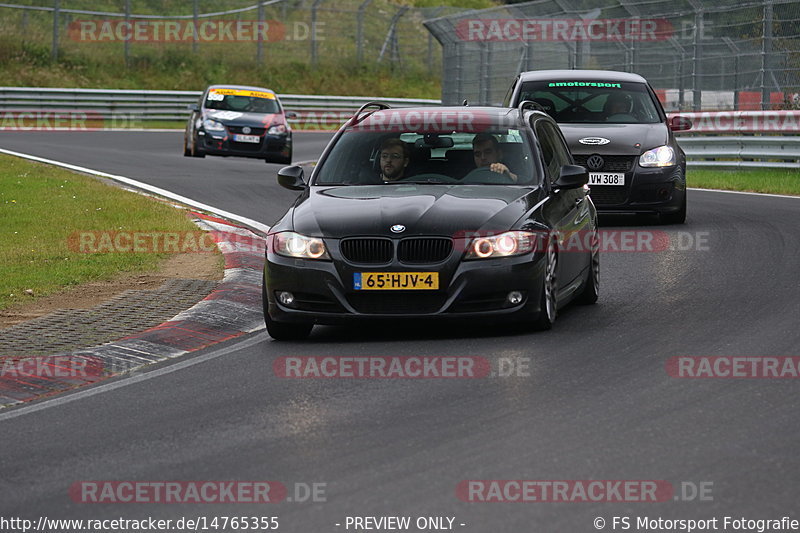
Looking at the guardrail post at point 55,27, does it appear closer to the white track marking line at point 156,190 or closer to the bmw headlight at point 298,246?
the white track marking line at point 156,190

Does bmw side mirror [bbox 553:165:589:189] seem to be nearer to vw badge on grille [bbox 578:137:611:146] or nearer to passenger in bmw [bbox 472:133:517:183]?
passenger in bmw [bbox 472:133:517:183]

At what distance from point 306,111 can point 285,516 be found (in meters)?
42.8

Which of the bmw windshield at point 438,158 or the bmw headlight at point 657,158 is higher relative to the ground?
the bmw windshield at point 438,158

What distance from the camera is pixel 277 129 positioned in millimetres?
29750

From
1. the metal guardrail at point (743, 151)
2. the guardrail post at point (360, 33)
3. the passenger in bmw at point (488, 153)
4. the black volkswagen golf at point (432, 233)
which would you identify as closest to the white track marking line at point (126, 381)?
the black volkswagen golf at point (432, 233)

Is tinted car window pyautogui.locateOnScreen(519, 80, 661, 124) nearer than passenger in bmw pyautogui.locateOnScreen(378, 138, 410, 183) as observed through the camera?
No

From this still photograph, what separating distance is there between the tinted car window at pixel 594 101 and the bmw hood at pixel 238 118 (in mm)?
12998

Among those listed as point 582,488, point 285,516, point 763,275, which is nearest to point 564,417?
point 582,488

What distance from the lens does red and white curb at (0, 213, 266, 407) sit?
27.0ft

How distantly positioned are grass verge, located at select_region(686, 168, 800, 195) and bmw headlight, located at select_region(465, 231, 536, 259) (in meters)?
12.4

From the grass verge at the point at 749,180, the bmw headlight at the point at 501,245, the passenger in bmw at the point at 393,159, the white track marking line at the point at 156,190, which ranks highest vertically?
the passenger in bmw at the point at 393,159

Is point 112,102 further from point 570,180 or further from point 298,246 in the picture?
point 298,246

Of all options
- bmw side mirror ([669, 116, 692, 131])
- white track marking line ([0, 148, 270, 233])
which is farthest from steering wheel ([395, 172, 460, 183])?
bmw side mirror ([669, 116, 692, 131])

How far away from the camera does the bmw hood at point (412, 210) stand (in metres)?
9.16
